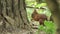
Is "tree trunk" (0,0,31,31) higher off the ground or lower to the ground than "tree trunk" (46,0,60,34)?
lower

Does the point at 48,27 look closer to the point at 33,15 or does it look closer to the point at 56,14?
the point at 56,14

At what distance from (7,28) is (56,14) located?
2.25 meters

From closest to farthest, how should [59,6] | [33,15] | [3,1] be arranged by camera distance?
1. [59,6]
2. [3,1]
3. [33,15]

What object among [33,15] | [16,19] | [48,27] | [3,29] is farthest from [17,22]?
[33,15]

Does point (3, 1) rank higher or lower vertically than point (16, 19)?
higher

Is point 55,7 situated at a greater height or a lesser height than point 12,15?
greater

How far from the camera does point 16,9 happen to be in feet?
9.35

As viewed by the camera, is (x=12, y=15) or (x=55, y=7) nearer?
(x=55, y=7)

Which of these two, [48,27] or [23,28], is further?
[23,28]

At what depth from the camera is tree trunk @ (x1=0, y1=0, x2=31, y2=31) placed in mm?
2727

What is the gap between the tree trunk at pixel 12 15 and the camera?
2.73 meters

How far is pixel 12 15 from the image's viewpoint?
9.29 feet

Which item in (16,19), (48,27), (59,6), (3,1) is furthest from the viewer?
(16,19)

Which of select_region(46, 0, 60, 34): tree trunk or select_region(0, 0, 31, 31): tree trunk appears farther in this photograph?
select_region(0, 0, 31, 31): tree trunk
